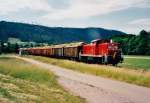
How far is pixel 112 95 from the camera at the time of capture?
23203mm

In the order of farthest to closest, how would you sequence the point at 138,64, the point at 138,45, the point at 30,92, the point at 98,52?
the point at 138,45 < the point at 138,64 < the point at 98,52 < the point at 30,92

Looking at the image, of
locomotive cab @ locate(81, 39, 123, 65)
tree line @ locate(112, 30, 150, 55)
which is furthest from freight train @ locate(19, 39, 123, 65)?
tree line @ locate(112, 30, 150, 55)

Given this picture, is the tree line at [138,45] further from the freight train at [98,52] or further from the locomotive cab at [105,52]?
the locomotive cab at [105,52]

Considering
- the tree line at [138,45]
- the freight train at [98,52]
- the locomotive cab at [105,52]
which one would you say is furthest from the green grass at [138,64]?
the tree line at [138,45]

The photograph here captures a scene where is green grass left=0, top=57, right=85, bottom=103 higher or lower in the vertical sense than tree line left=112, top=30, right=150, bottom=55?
lower

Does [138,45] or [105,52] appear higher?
[138,45]

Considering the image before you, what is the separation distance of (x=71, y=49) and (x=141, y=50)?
119 feet

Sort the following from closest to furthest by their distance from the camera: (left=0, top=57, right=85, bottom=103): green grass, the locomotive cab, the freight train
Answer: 1. (left=0, top=57, right=85, bottom=103): green grass
2. the locomotive cab
3. the freight train

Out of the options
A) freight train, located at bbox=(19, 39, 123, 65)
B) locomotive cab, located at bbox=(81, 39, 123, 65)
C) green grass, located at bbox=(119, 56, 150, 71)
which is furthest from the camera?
freight train, located at bbox=(19, 39, 123, 65)

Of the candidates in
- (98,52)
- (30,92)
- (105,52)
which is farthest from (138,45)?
(30,92)

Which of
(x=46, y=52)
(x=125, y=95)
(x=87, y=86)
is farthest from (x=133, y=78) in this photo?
Result: (x=46, y=52)

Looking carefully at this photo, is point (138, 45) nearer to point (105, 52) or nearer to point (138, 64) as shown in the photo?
point (138, 64)

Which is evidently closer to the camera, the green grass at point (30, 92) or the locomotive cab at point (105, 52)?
the green grass at point (30, 92)

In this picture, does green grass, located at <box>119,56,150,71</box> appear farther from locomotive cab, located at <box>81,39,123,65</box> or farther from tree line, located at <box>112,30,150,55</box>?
tree line, located at <box>112,30,150,55</box>
